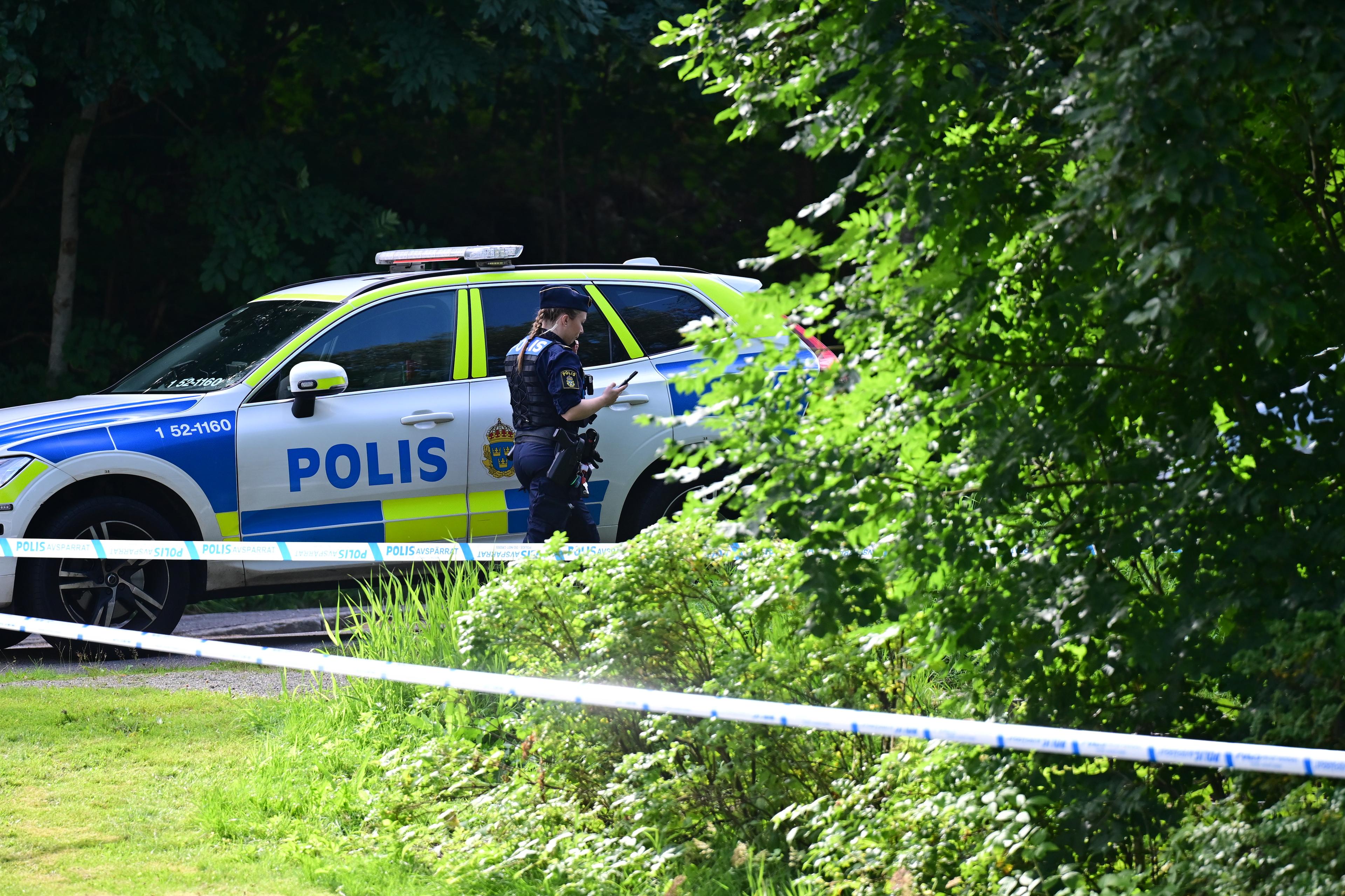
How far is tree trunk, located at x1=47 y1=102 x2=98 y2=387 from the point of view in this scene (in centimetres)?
1160

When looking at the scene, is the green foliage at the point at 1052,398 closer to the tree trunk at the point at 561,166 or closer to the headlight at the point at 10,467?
the headlight at the point at 10,467

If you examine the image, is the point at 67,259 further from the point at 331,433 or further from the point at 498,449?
the point at 498,449

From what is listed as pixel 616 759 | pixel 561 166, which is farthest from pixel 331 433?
pixel 561 166

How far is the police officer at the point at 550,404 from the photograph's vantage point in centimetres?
691

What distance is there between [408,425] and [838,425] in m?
4.30

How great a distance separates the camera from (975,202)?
322cm

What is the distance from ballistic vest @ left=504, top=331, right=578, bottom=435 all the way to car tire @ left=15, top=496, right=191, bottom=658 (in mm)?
1805

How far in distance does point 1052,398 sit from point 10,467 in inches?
206

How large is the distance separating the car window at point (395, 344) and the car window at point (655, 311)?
0.89 metres

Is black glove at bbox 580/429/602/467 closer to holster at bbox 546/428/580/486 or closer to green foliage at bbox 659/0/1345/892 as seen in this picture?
holster at bbox 546/428/580/486

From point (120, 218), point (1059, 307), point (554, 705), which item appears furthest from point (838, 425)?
point (120, 218)

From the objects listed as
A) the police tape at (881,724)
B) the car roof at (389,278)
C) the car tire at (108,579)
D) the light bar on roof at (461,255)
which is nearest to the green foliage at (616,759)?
the police tape at (881,724)

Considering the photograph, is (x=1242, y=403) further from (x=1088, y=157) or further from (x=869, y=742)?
(x=869, y=742)

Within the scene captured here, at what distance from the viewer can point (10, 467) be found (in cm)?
674
